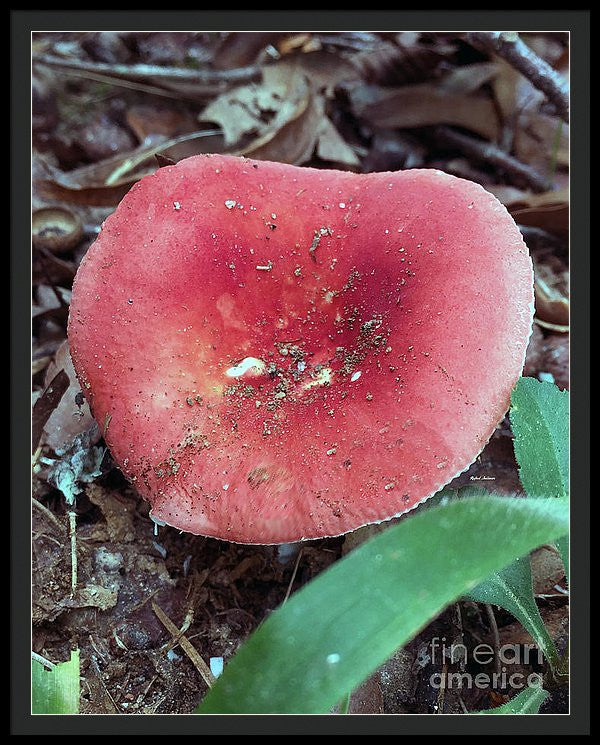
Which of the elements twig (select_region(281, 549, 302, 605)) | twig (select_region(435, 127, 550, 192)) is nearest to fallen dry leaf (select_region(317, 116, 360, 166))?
twig (select_region(435, 127, 550, 192))

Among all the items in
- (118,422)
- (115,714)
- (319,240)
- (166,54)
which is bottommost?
(115,714)

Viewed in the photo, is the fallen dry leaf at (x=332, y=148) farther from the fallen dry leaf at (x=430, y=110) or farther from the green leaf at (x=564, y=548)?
the green leaf at (x=564, y=548)

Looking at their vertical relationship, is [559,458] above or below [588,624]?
above

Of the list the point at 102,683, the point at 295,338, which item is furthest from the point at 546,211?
the point at 102,683

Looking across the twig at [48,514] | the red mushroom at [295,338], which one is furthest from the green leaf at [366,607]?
the twig at [48,514]

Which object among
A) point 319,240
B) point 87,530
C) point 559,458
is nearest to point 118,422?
point 87,530
